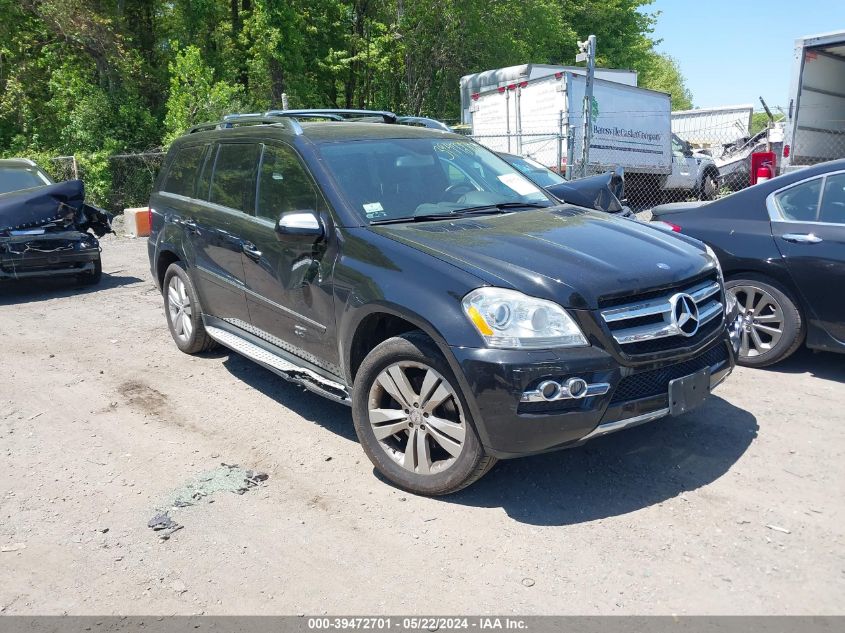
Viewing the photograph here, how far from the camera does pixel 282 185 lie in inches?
184

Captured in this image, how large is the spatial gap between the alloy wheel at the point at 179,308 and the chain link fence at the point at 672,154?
7.71 m

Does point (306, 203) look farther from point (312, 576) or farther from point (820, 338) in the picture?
point (820, 338)

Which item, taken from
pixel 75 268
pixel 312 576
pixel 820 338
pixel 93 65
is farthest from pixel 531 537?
pixel 93 65

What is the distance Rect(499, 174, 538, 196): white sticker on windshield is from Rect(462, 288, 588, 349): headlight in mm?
1710

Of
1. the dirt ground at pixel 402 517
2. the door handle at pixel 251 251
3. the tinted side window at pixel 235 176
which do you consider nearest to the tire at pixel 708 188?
the dirt ground at pixel 402 517

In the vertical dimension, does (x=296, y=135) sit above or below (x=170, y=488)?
above

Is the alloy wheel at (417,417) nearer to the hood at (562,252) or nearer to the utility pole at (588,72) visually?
the hood at (562,252)

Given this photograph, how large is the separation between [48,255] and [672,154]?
46.2 ft

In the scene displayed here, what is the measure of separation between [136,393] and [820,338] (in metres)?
5.09

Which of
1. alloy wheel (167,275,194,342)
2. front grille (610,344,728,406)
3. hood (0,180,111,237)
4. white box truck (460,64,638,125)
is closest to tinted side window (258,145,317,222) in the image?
alloy wheel (167,275,194,342)

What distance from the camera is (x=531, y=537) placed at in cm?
339

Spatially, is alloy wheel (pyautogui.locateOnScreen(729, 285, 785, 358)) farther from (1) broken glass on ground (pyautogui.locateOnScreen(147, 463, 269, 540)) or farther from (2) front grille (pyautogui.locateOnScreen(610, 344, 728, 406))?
(1) broken glass on ground (pyautogui.locateOnScreen(147, 463, 269, 540))

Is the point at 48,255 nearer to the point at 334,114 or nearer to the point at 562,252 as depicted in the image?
the point at 334,114

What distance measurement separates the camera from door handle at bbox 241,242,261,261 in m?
4.78
